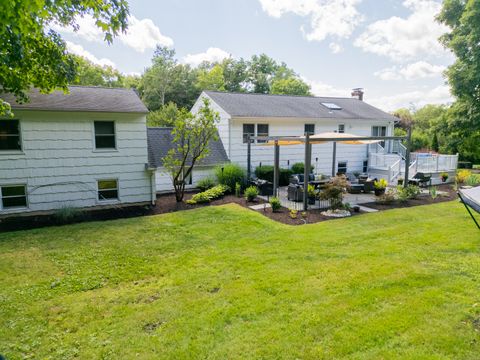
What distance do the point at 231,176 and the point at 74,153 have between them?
6474 millimetres

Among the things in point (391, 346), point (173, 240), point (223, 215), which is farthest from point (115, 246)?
point (391, 346)

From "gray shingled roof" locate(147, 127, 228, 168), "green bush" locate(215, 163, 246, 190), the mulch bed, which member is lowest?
the mulch bed

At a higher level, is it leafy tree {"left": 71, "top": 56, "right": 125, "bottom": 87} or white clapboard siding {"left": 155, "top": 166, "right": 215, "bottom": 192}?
leafy tree {"left": 71, "top": 56, "right": 125, "bottom": 87}

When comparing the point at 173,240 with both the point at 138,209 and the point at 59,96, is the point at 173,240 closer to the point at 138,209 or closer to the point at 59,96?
the point at 138,209

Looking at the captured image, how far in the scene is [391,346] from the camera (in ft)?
11.2

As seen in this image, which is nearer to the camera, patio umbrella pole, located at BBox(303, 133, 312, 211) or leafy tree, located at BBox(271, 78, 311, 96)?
patio umbrella pole, located at BBox(303, 133, 312, 211)

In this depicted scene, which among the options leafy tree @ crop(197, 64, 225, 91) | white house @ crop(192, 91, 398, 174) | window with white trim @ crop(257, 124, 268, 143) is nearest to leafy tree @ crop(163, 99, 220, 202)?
white house @ crop(192, 91, 398, 174)

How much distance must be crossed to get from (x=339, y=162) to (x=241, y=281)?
609 inches

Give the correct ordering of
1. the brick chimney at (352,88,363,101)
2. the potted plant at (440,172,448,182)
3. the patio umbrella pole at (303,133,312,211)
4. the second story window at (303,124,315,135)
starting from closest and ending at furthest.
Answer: the patio umbrella pole at (303,133,312,211)
the potted plant at (440,172,448,182)
the second story window at (303,124,315,135)
the brick chimney at (352,88,363,101)

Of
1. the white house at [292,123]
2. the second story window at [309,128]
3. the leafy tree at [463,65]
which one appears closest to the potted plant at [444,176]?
the leafy tree at [463,65]

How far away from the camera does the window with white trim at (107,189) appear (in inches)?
460

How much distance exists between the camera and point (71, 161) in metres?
11.0

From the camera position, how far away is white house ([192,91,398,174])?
16.2 m

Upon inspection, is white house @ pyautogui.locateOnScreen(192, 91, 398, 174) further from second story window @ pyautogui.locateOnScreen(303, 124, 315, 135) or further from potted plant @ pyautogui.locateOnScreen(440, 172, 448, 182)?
potted plant @ pyautogui.locateOnScreen(440, 172, 448, 182)
